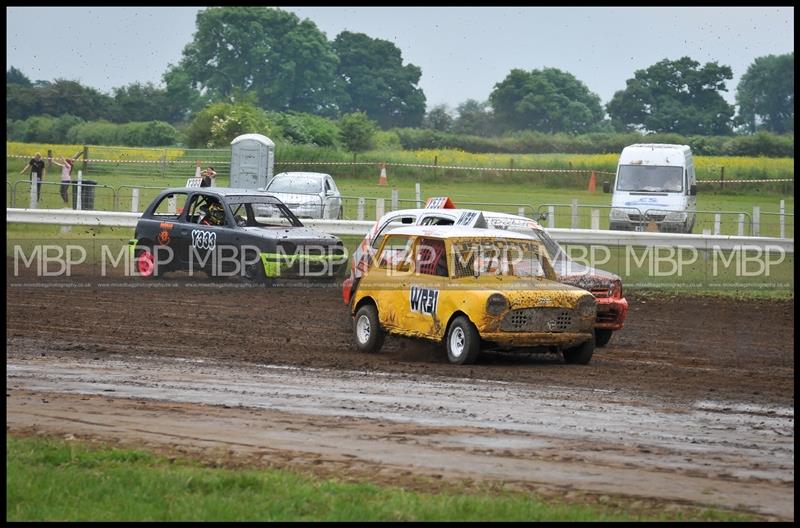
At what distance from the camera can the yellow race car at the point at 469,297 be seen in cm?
1416

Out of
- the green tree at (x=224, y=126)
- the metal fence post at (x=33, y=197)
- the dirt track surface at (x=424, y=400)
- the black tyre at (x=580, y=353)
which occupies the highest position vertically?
the green tree at (x=224, y=126)

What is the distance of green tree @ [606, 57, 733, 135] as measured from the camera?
→ 86.6 metres

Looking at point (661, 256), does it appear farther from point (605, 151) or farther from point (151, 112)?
point (151, 112)

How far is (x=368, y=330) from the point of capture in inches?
615

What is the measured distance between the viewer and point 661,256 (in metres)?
27.5

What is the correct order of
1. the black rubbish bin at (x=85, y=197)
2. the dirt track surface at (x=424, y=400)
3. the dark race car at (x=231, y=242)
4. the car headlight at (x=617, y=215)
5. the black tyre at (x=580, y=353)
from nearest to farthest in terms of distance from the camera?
the dirt track surface at (x=424, y=400) → the black tyre at (x=580, y=353) → the dark race car at (x=231, y=242) → the car headlight at (x=617, y=215) → the black rubbish bin at (x=85, y=197)

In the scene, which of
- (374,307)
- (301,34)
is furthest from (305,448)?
(301,34)

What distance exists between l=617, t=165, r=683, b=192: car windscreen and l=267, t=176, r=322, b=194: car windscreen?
8289 millimetres

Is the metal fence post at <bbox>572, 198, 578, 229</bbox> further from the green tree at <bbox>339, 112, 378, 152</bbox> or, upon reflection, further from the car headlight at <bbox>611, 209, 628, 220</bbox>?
the green tree at <bbox>339, 112, 378, 152</bbox>

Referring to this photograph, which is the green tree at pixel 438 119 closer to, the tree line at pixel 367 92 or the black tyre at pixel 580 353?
the tree line at pixel 367 92

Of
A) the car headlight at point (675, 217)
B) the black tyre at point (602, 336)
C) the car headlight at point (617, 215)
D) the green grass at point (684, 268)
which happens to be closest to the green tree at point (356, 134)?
the car headlight at point (617, 215)

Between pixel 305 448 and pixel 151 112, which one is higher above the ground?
pixel 151 112

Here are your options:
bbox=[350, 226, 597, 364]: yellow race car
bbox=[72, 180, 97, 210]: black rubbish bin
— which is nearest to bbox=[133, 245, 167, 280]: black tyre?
bbox=[350, 226, 597, 364]: yellow race car

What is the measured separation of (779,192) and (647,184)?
19390 millimetres
